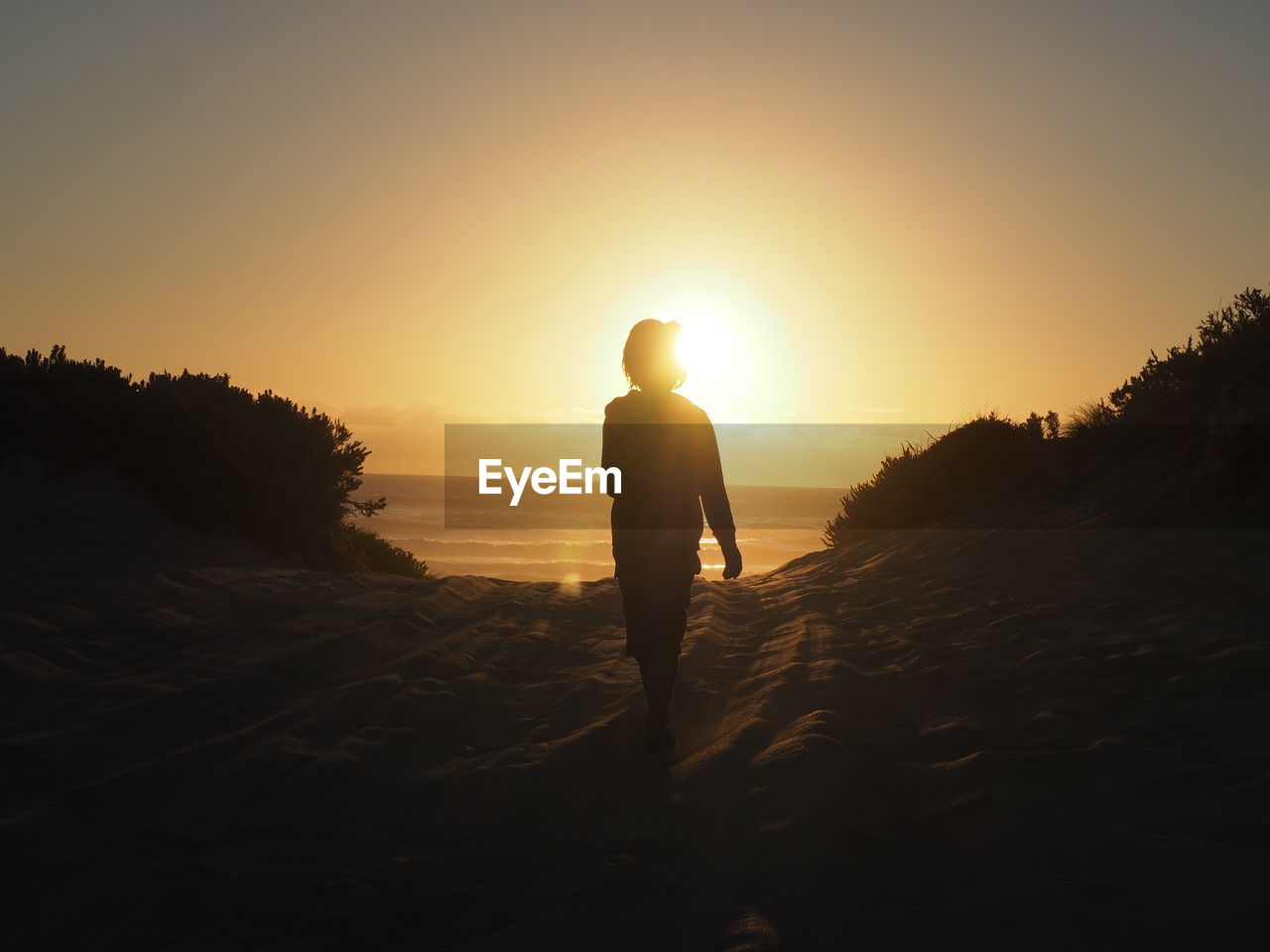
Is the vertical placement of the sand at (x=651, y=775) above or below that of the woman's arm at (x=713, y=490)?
A: below

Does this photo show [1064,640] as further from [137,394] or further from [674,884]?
[137,394]

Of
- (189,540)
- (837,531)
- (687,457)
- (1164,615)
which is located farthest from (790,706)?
Answer: (837,531)

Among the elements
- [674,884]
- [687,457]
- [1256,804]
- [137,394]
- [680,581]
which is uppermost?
[137,394]

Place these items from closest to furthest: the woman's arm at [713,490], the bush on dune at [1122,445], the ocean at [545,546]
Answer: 1. the woman's arm at [713,490]
2. the bush on dune at [1122,445]
3. the ocean at [545,546]

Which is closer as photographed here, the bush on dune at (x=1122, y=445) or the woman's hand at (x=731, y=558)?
the woman's hand at (x=731, y=558)

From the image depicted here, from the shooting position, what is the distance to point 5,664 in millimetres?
5641

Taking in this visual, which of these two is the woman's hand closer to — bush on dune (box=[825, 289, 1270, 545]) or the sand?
the sand

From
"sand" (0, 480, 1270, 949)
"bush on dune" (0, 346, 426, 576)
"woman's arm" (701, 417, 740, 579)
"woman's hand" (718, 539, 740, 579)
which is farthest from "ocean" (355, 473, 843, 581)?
"woman's hand" (718, 539, 740, 579)

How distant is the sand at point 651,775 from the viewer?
285 cm

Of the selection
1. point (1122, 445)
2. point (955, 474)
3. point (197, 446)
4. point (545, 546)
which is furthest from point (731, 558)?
point (545, 546)

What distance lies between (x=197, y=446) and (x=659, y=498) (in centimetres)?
853

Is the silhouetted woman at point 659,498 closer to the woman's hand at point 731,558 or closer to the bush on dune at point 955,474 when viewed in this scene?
the woman's hand at point 731,558

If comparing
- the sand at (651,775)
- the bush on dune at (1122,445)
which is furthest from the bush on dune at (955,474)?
the sand at (651,775)

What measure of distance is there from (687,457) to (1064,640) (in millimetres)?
2783
